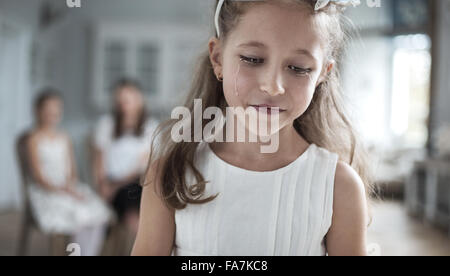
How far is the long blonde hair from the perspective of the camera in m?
0.47

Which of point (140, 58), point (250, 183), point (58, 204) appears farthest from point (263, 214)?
point (140, 58)

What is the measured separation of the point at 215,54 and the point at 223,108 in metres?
0.07

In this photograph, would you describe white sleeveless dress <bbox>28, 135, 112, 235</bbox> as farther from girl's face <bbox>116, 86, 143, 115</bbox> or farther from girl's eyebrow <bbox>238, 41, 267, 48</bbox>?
girl's eyebrow <bbox>238, 41, 267, 48</bbox>

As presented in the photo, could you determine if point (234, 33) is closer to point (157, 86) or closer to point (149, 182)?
point (149, 182)

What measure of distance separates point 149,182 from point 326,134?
22 centimetres

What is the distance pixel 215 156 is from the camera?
0.52m

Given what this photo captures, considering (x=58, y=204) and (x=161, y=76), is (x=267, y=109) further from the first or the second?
(x=161, y=76)

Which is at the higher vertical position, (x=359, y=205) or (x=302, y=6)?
(x=302, y=6)

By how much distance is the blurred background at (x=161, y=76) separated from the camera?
11.8ft

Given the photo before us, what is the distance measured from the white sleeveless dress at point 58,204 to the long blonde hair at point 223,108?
174 cm

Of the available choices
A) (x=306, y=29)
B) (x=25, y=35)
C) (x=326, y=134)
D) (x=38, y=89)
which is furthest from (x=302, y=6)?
(x=38, y=89)

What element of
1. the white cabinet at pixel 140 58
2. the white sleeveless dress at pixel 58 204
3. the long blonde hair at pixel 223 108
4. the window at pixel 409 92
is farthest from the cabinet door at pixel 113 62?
the long blonde hair at pixel 223 108

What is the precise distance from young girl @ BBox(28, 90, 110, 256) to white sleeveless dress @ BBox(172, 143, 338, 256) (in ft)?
5.63

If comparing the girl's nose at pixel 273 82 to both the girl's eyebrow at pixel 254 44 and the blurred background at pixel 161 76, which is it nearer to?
the girl's eyebrow at pixel 254 44
